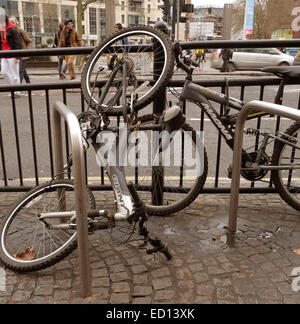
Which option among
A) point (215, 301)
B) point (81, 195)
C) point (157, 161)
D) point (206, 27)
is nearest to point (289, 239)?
point (215, 301)

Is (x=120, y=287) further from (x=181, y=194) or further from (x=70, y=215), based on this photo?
(x=181, y=194)

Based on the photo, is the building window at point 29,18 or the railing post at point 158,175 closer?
the railing post at point 158,175

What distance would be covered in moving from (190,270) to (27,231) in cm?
140

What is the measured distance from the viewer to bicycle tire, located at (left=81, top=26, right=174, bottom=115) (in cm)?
273

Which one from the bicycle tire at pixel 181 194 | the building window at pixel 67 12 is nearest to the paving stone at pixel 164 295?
the bicycle tire at pixel 181 194

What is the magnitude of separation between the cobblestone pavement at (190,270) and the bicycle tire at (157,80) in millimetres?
1090

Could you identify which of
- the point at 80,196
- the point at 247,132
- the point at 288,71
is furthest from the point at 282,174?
the point at 80,196

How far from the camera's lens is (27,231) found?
317cm

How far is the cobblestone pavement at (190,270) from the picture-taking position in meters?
2.42

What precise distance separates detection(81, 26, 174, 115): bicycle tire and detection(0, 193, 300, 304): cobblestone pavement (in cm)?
109

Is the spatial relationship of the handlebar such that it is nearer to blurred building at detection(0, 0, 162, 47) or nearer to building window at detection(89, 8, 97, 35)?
blurred building at detection(0, 0, 162, 47)

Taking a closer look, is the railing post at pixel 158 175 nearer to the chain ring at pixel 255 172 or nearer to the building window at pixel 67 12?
the chain ring at pixel 255 172

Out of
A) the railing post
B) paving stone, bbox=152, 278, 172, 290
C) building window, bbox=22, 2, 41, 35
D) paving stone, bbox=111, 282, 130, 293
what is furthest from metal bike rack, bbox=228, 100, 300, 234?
building window, bbox=22, 2, 41, 35

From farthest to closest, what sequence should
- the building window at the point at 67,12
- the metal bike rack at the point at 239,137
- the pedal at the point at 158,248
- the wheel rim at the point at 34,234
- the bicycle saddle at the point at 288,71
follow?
1. the building window at the point at 67,12
2. the bicycle saddle at the point at 288,71
3. the wheel rim at the point at 34,234
4. the pedal at the point at 158,248
5. the metal bike rack at the point at 239,137
